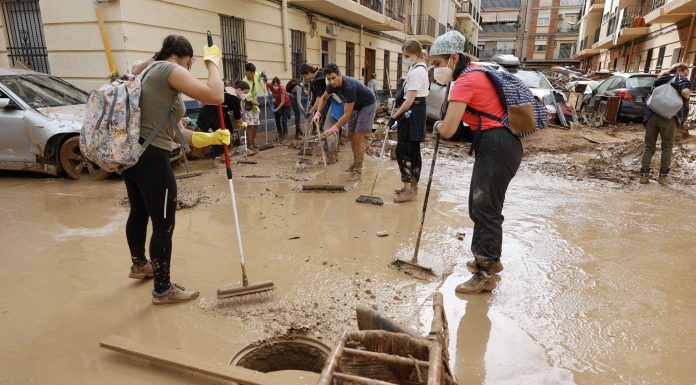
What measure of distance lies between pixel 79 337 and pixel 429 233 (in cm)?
298

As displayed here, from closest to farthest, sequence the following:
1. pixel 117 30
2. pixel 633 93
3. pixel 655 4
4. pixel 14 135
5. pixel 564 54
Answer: pixel 14 135 < pixel 117 30 < pixel 633 93 < pixel 655 4 < pixel 564 54

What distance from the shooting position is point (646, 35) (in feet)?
66.3

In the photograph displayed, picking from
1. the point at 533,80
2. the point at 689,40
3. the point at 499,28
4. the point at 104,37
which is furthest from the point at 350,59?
the point at 499,28

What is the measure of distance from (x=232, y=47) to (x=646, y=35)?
20617 mm

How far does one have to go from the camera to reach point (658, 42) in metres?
18.3

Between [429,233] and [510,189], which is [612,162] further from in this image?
[429,233]

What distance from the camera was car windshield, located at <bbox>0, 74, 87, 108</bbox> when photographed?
236 inches

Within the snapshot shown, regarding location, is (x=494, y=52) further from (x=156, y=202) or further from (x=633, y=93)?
(x=156, y=202)

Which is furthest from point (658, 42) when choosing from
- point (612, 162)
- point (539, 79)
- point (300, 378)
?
point (300, 378)

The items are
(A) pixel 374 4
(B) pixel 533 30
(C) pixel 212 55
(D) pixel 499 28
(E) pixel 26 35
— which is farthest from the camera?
(D) pixel 499 28

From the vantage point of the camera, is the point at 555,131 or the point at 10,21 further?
the point at 555,131

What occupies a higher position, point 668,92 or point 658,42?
point 658,42

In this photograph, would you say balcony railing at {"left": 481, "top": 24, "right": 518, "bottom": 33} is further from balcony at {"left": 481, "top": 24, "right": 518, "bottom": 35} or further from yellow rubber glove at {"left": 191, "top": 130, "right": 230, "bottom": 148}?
yellow rubber glove at {"left": 191, "top": 130, "right": 230, "bottom": 148}

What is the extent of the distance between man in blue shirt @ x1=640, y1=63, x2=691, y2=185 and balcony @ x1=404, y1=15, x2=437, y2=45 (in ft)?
59.6
